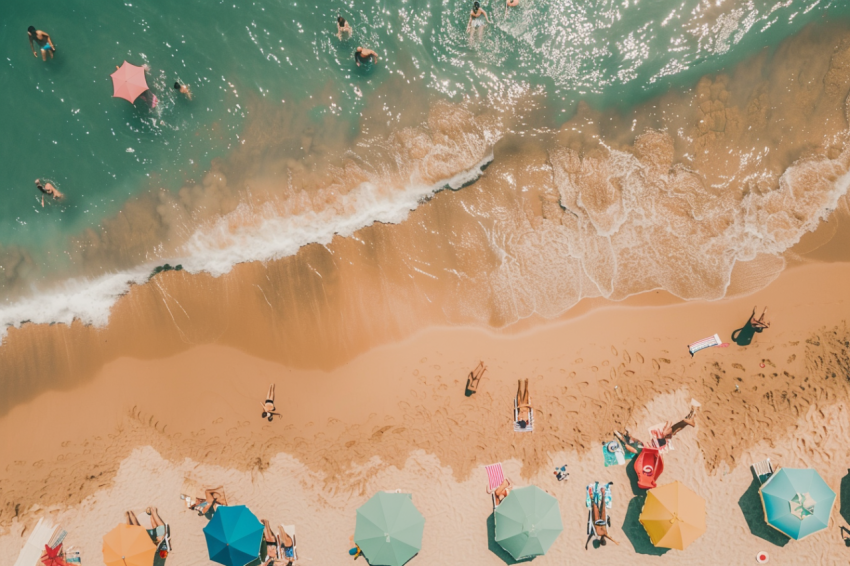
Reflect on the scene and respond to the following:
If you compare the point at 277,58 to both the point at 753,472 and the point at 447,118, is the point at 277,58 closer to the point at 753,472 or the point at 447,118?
the point at 447,118

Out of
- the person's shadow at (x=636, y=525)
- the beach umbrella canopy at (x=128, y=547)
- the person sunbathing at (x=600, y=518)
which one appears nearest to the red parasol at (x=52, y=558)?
the beach umbrella canopy at (x=128, y=547)

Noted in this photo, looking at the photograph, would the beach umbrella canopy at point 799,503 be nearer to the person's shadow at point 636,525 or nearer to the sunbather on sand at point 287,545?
the person's shadow at point 636,525

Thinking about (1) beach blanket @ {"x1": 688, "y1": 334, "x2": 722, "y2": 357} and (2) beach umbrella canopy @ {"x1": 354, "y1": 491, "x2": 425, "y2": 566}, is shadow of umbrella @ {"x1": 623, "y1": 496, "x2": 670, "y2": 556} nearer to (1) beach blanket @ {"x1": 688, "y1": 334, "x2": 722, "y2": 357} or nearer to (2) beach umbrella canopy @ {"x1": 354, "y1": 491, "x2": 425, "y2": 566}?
(1) beach blanket @ {"x1": 688, "y1": 334, "x2": 722, "y2": 357}

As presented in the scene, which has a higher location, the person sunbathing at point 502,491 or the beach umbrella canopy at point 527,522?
the person sunbathing at point 502,491

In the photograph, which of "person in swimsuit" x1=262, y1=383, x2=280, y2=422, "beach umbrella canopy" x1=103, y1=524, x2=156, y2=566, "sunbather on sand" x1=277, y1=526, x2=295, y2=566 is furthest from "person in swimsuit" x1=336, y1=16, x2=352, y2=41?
"beach umbrella canopy" x1=103, y1=524, x2=156, y2=566

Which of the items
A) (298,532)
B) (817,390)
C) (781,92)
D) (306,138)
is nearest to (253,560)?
(298,532)

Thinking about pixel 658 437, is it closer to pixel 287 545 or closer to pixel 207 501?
pixel 287 545

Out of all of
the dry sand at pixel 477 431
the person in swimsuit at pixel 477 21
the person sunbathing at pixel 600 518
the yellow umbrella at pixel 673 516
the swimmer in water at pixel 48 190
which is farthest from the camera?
the swimmer in water at pixel 48 190
